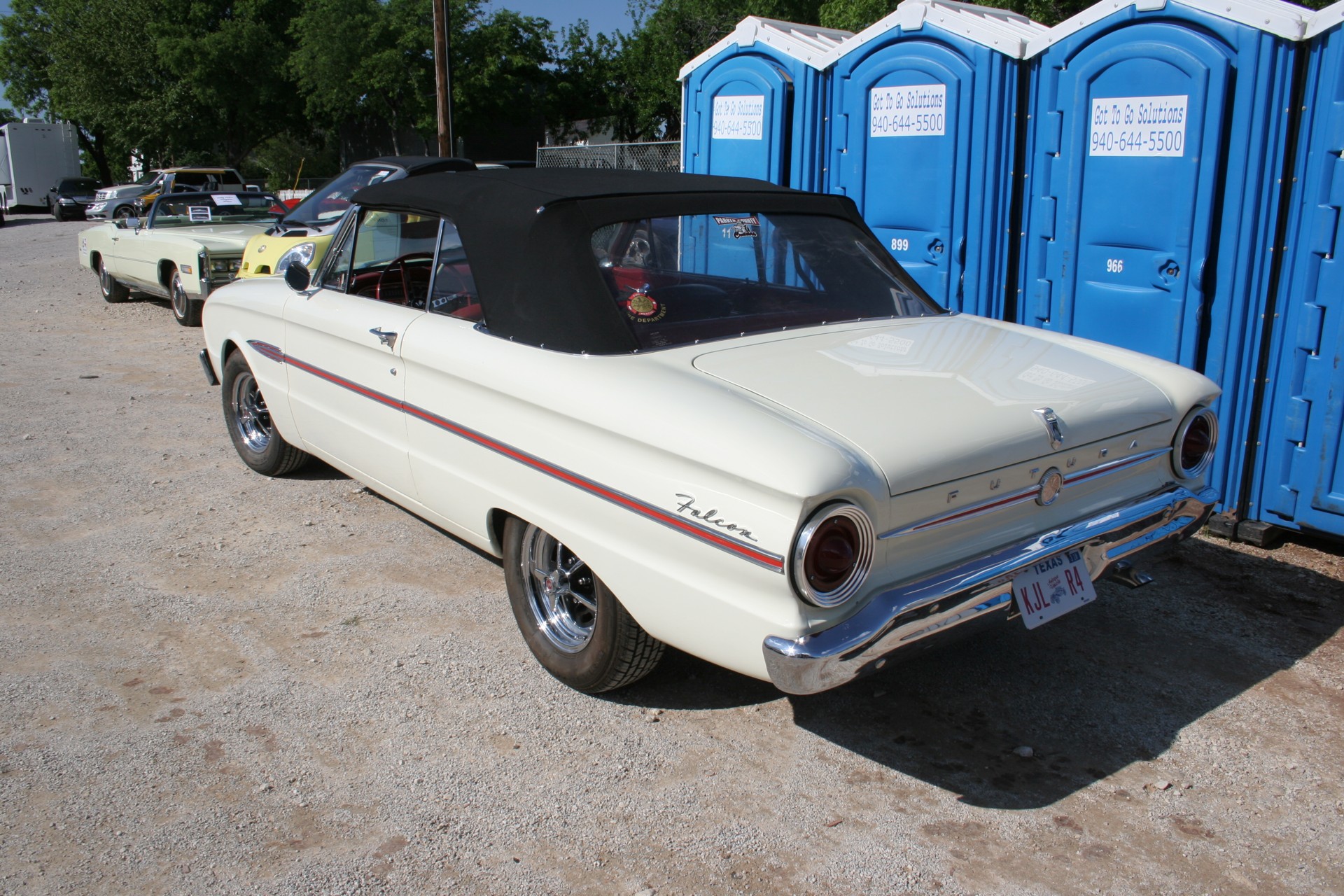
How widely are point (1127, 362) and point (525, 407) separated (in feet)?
6.67

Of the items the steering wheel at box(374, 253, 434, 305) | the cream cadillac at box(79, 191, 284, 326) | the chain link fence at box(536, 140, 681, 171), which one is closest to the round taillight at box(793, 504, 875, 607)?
the steering wheel at box(374, 253, 434, 305)

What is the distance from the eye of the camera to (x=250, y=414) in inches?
228

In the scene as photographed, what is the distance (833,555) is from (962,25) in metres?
4.27

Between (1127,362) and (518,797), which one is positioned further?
(1127,362)

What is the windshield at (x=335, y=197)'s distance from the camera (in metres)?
9.96

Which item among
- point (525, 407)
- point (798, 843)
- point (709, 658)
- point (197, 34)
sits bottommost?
point (798, 843)

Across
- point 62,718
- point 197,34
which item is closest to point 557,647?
point 62,718

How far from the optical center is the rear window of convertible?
3.54m

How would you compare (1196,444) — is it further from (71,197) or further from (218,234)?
(71,197)

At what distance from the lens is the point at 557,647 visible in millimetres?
3576

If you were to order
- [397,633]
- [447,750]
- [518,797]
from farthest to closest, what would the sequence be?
1. [397,633]
2. [447,750]
3. [518,797]

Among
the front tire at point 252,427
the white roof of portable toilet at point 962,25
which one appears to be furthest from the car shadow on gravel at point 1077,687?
the front tire at point 252,427

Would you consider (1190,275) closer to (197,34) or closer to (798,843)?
Answer: (798,843)

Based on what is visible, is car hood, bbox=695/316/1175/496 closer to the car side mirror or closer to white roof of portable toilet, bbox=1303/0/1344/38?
white roof of portable toilet, bbox=1303/0/1344/38
